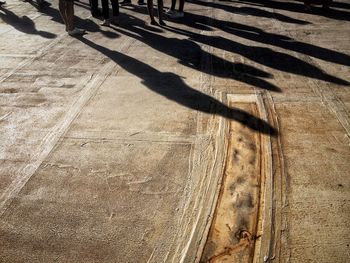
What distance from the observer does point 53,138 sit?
4207 mm

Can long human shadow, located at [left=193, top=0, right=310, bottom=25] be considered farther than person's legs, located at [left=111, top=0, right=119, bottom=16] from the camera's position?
No

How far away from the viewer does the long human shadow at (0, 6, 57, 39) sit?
26.8ft

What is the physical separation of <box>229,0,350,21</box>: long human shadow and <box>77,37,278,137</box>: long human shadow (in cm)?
575

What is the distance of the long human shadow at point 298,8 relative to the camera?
871 centimetres

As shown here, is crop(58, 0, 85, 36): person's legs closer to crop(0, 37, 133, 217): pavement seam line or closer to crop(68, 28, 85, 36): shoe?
crop(68, 28, 85, 36): shoe

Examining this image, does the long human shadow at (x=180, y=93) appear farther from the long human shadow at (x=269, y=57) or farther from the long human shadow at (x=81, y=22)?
the long human shadow at (x=269, y=57)

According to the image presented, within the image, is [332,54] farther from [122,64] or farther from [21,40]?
[21,40]

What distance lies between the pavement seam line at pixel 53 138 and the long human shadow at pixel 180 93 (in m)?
0.48

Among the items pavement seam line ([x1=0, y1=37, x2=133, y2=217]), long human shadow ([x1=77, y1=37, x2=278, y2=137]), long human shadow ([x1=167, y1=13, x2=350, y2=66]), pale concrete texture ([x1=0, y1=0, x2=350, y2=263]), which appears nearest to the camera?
pale concrete texture ([x1=0, y1=0, x2=350, y2=263])

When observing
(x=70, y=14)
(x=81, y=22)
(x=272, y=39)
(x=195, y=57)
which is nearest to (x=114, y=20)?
(x=81, y=22)

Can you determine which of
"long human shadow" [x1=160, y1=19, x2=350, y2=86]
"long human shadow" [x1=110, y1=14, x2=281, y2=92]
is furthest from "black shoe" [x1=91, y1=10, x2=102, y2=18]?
"long human shadow" [x1=160, y1=19, x2=350, y2=86]

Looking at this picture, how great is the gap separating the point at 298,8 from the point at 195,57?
203 inches

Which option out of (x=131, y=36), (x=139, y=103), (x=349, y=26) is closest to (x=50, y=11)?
(x=131, y=36)

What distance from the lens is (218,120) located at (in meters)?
4.41
